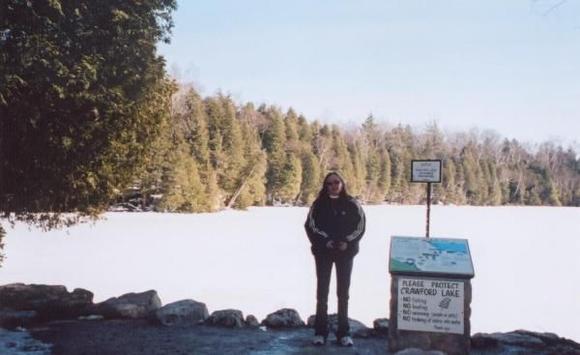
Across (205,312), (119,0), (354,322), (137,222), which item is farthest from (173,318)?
(137,222)

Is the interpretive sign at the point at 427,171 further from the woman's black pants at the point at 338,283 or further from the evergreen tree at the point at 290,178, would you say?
the evergreen tree at the point at 290,178

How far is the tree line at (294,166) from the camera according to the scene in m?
30.9

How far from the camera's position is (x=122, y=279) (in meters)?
11.1

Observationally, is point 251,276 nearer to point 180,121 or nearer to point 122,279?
point 122,279

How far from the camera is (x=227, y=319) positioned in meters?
6.82

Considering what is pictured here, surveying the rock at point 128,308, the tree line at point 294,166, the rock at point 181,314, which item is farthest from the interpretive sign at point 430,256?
the tree line at point 294,166

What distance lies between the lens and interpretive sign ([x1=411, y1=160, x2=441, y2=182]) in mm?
8506

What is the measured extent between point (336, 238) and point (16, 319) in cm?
411

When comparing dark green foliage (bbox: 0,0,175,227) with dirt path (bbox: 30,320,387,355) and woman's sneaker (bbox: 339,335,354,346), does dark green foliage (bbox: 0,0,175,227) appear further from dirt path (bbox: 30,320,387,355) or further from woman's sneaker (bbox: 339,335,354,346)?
woman's sneaker (bbox: 339,335,354,346)

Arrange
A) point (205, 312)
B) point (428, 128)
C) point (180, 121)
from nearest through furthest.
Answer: point (205, 312) < point (180, 121) < point (428, 128)

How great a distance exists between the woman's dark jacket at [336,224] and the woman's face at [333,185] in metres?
0.07

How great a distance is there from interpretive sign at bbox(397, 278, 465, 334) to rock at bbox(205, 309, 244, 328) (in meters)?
2.09

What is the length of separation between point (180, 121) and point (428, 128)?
57.6 metres

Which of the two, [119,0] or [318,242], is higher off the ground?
[119,0]
